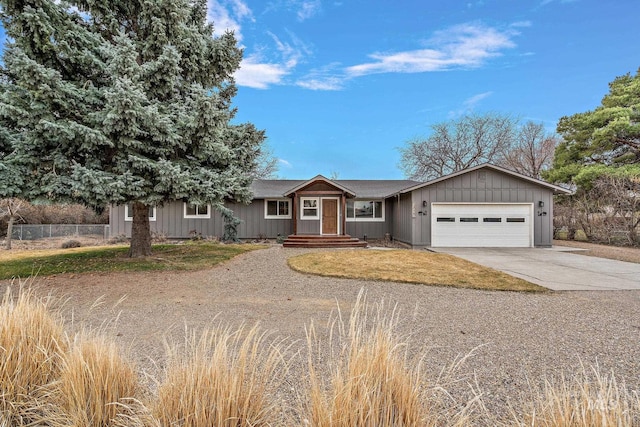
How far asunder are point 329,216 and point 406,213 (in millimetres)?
3974

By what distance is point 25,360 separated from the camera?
7.41ft

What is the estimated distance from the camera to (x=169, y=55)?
7.82 m

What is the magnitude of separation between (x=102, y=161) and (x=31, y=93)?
1.97 metres

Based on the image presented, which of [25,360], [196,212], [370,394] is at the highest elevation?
[196,212]

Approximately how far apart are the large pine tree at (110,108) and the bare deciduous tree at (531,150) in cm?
2788

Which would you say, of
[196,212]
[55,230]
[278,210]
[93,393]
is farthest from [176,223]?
[93,393]

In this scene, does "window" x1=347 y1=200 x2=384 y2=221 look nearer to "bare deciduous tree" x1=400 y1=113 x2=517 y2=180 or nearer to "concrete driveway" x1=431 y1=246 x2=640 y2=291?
Result: "concrete driveway" x1=431 y1=246 x2=640 y2=291

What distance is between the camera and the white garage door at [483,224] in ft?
47.0

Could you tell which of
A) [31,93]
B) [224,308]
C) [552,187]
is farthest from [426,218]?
[31,93]

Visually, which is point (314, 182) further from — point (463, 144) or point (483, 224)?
point (463, 144)

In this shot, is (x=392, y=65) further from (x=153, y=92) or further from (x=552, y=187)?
(x=153, y=92)

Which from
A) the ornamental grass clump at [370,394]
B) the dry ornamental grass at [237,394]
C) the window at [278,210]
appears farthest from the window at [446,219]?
the ornamental grass clump at [370,394]

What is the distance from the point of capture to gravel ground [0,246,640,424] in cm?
301

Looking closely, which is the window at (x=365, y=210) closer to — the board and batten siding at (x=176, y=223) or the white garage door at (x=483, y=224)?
the white garage door at (x=483, y=224)
